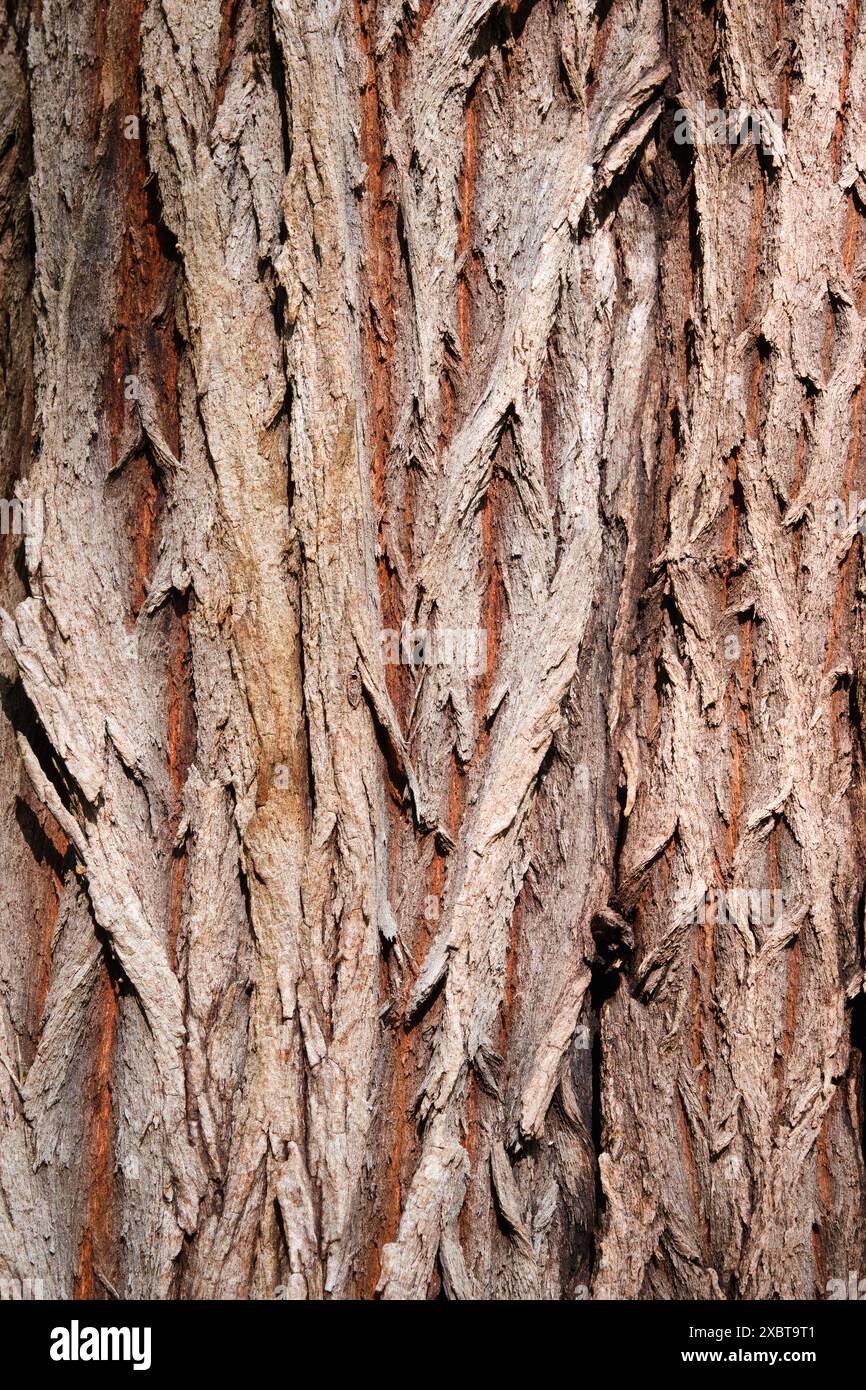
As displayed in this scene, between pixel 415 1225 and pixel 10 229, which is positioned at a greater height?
pixel 10 229

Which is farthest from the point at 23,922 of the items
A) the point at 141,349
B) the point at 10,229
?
the point at 10,229

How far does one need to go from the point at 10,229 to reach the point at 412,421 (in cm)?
71

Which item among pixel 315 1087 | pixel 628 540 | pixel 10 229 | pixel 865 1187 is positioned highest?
pixel 10 229

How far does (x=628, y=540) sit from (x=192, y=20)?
3.31 ft

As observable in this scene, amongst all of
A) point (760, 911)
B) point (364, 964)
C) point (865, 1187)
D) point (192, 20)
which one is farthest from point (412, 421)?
point (865, 1187)

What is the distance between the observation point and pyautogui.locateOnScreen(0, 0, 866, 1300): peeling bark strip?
146cm

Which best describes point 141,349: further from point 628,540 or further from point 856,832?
point 856,832

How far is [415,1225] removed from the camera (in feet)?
4.79

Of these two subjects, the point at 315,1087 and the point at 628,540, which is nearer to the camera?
the point at 315,1087

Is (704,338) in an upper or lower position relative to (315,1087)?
upper

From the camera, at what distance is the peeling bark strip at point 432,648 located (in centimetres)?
146

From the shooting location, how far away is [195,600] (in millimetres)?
1483

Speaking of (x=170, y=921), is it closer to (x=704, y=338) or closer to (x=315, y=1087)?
(x=315, y=1087)

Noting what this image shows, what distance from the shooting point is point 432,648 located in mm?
1537
